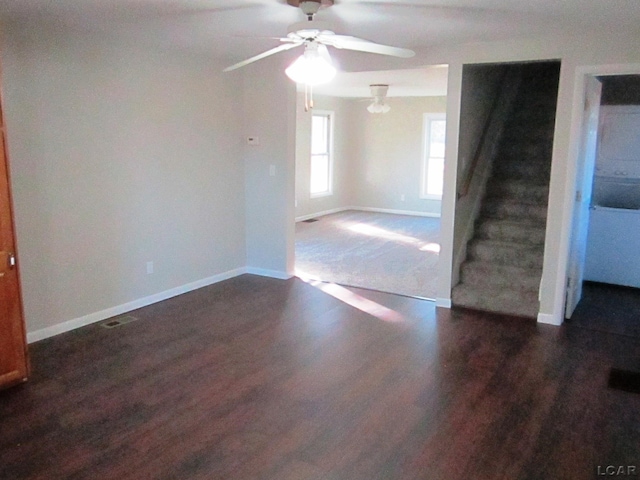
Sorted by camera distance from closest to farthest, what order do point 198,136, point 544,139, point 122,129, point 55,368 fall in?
point 55,368, point 122,129, point 198,136, point 544,139

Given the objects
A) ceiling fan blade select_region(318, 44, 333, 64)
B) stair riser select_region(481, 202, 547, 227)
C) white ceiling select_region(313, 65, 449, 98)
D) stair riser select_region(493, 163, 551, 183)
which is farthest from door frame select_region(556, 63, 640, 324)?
ceiling fan blade select_region(318, 44, 333, 64)

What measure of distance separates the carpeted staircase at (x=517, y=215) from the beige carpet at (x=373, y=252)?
1.85ft

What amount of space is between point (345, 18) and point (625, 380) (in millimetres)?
2859

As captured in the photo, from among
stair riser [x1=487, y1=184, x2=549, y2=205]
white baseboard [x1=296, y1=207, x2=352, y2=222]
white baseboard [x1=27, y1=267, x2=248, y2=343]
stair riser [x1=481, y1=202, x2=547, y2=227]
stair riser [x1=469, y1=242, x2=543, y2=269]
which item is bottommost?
white baseboard [x1=27, y1=267, x2=248, y2=343]

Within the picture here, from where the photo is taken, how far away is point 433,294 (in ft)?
16.8

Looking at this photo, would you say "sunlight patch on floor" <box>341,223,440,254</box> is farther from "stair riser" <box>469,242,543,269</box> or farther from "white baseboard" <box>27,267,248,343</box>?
"white baseboard" <box>27,267,248,343</box>

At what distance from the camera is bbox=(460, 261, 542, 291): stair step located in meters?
4.71

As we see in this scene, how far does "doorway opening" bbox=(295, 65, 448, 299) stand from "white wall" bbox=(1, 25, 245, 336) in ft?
7.42

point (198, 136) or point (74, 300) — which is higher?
point (198, 136)

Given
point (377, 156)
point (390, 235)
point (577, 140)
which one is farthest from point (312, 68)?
point (377, 156)

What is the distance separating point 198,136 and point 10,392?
9.27ft

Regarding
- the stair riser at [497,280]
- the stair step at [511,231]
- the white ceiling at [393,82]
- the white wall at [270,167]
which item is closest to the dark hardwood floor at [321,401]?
the stair riser at [497,280]

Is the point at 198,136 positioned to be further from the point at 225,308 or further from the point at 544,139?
the point at 544,139

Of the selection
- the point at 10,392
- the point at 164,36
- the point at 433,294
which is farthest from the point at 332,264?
the point at 10,392
